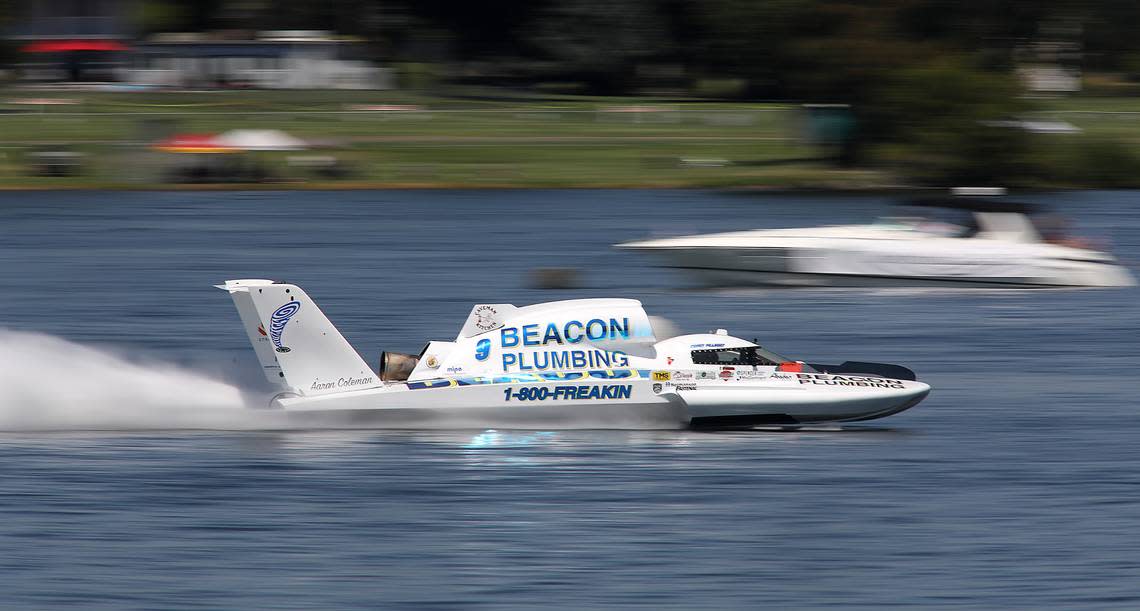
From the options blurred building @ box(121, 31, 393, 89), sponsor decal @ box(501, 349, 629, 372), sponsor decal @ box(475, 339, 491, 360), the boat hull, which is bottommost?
the boat hull

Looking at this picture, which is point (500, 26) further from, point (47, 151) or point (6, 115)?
point (47, 151)

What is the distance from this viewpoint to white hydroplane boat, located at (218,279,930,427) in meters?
15.2

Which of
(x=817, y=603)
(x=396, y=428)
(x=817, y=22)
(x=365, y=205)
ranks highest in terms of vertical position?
(x=817, y=22)

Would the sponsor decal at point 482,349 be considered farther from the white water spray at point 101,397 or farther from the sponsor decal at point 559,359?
the white water spray at point 101,397

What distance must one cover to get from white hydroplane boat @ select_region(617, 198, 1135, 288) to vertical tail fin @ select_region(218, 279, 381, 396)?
11408 millimetres

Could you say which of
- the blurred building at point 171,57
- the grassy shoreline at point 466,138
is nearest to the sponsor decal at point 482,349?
the grassy shoreline at point 466,138

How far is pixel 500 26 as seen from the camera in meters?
71.2

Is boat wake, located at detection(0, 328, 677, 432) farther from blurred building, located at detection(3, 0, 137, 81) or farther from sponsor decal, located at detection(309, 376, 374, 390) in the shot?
blurred building, located at detection(3, 0, 137, 81)

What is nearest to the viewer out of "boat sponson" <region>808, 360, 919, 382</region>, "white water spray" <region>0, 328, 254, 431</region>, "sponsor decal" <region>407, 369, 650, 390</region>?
"sponsor decal" <region>407, 369, 650, 390</region>

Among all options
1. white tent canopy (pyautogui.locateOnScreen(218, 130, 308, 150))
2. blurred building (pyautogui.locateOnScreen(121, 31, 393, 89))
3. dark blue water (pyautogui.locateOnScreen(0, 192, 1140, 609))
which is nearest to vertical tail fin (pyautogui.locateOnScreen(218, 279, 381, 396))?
dark blue water (pyautogui.locateOnScreen(0, 192, 1140, 609))

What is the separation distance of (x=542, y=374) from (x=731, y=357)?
6.36ft

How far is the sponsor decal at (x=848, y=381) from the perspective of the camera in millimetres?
15508

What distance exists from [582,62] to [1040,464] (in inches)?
2157

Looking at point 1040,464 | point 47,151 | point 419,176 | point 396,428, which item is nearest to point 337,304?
point 396,428
